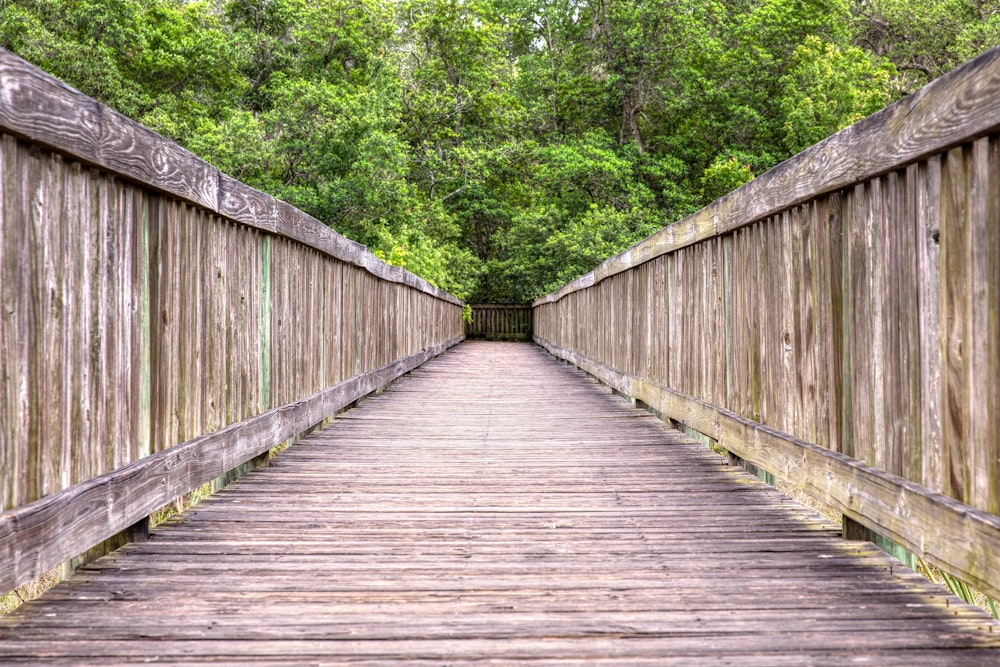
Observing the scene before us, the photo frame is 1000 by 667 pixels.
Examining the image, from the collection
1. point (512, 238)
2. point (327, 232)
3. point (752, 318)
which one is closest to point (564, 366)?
point (327, 232)

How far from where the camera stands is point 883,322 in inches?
103

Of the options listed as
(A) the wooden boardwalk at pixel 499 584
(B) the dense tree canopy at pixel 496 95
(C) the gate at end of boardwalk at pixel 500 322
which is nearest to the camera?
(A) the wooden boardwalk at pixel 499 584

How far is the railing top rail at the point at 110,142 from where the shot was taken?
83.4 inches

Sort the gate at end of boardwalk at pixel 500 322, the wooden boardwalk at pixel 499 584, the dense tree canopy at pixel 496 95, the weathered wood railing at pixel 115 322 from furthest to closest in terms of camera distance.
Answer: the gate at end of boardwalk at pixel 500 322 → the dense tree canopy at pixel 496 95 → the weathered wood railing at pixel 115 322 → the wooden boardwalk at pixel 499 584

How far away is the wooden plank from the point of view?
2066 millimetres

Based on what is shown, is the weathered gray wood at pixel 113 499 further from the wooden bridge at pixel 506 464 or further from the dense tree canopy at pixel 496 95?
the dense tree canopy at pixel 496 95

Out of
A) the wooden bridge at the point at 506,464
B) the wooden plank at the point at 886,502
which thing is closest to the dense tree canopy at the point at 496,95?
the wooden bridge at the point at 506,464

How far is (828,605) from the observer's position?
232cm

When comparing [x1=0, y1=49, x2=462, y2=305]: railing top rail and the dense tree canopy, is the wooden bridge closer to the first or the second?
[x1=0, y1=49, x2=462, y2=305]: railing top rail

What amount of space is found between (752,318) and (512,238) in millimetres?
23991

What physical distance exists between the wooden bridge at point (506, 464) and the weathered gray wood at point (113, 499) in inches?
0.5

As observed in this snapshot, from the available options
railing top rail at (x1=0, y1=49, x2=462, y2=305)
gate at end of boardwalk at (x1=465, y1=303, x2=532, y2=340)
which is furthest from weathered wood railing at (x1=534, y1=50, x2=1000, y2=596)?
gate at end of boardwalk at (x1=465, y1=303, x2=532, y2=340)

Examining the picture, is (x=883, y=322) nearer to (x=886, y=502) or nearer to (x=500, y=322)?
(x=886, y=502)

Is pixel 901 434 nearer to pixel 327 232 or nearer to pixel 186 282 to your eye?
pixel 186 282
